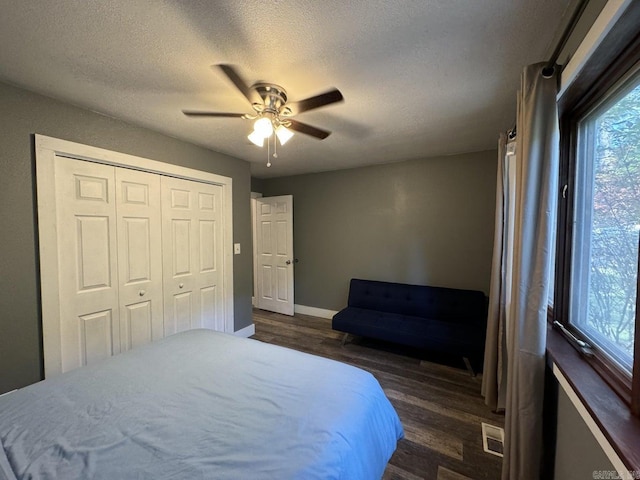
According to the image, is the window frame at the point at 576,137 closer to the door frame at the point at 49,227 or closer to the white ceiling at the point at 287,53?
the white ceiling at the point at 287,53

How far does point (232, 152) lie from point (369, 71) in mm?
1980

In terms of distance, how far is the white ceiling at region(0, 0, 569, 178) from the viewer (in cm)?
106

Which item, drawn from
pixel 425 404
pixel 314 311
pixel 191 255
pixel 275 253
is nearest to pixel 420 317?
pixel 425 404

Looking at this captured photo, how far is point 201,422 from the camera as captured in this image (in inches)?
39.2

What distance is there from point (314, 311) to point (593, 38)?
387cm

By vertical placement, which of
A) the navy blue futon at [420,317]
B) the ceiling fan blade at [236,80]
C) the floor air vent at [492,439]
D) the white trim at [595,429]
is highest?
the ceiling fan blade at [236,80]

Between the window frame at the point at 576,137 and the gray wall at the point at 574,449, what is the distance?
17cm

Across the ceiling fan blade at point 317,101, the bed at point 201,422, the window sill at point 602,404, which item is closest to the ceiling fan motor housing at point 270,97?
the ceiling fan blade at point 317,101

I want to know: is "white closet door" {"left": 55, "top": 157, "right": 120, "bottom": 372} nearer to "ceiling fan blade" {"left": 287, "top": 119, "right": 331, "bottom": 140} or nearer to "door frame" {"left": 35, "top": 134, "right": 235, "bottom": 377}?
"door frame" {"left": 35, "top": 134, "right": 235, "bottom": 377}

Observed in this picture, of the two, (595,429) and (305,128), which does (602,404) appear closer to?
(595,429)

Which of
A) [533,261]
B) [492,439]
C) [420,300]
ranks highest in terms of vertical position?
[533,261]

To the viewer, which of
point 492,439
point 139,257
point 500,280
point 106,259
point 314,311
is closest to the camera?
point 492,439

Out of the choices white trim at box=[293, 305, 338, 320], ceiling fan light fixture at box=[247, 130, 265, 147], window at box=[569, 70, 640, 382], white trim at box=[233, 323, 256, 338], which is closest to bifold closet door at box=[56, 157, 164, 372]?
white trim at box=[233, 323, 256, 338]

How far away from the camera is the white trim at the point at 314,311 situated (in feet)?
12.9
